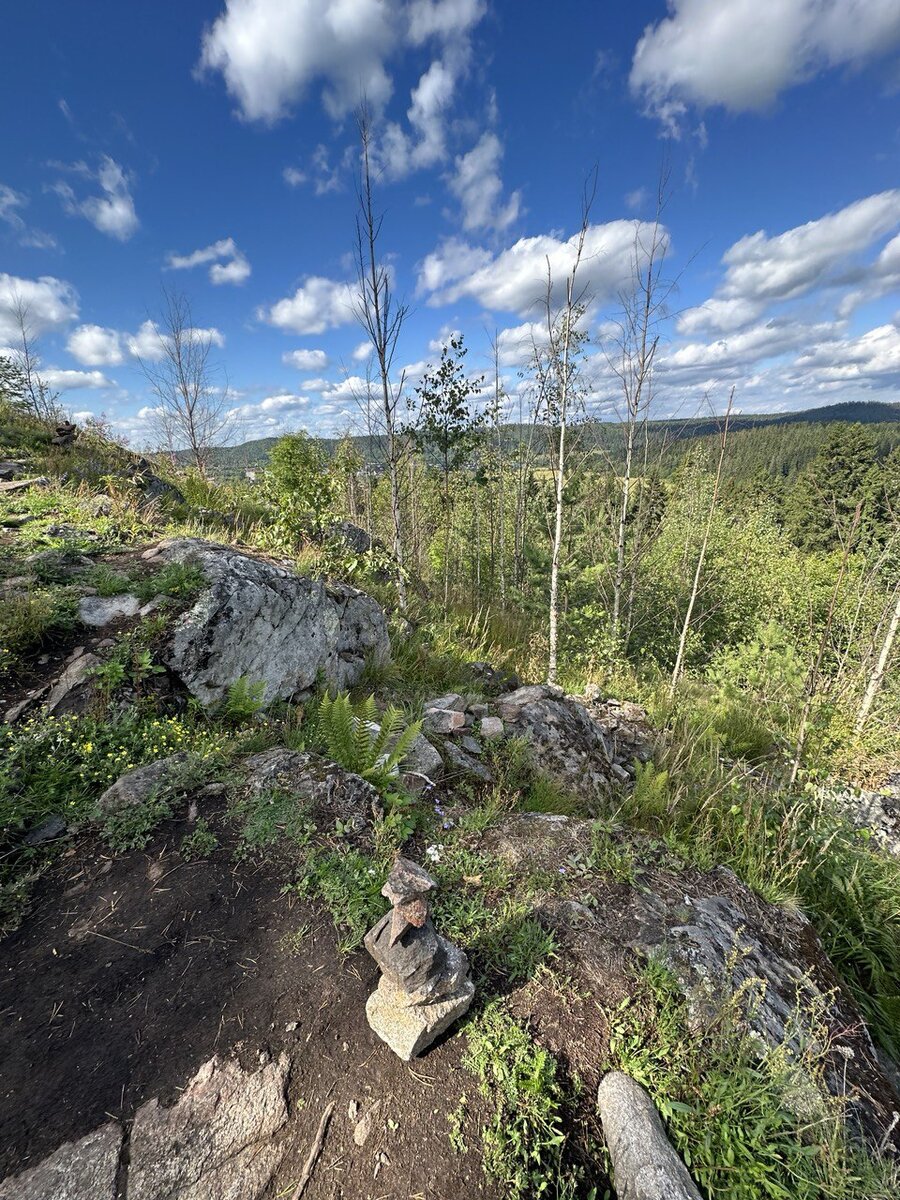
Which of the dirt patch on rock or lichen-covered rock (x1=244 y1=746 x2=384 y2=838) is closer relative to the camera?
the dirt patch on rock

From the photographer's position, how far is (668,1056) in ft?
5.95

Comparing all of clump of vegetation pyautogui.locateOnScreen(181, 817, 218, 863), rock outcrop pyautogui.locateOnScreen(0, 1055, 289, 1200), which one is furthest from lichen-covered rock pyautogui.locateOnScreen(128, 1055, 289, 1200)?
clump of vegetation pyautogui.locateOnScreen(181, 817, 218, 863)

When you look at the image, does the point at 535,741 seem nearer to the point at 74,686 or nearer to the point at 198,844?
the point at 198,844

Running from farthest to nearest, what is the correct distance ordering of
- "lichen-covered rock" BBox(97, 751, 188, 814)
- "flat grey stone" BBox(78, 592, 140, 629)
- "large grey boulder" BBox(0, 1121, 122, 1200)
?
"flat grey stone" BBox(78, 592, 140, 629)
"lichen-covered rock" BBox(97, 751, 188, 814)
"large grey boulder" BBox(0, 1121, 122, 1200)

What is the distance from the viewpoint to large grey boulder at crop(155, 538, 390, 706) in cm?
377

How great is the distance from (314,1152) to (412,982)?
52cm

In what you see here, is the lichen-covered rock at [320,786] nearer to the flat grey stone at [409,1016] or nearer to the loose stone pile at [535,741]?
the loose stone pile at [535,741]

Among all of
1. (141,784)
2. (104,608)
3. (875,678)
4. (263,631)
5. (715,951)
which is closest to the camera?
(715,951)

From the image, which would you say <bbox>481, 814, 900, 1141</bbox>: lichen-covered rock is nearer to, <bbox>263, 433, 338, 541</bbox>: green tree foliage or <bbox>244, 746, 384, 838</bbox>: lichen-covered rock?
<bbox>244, 746, 384, 838</bbox>: lichen-covered rock

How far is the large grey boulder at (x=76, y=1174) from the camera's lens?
135cm

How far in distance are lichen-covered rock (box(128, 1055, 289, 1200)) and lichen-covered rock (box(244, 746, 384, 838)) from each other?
1.19m

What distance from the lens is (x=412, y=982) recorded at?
1.81 meters

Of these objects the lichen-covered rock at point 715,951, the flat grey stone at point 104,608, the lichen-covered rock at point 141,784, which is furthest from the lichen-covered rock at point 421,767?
the flat grey stone at point 104,608

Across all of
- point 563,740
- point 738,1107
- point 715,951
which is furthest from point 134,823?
point 563,740
